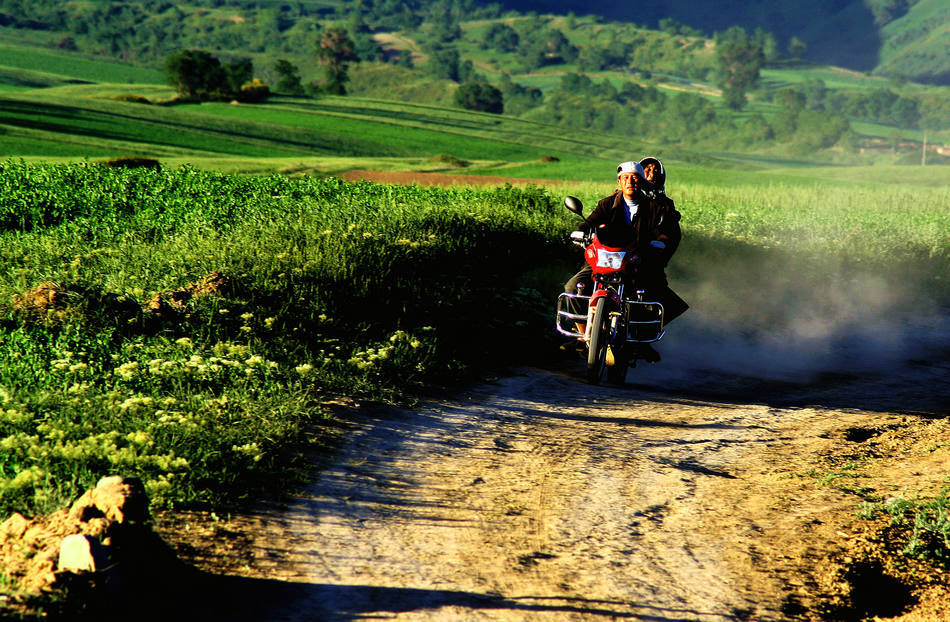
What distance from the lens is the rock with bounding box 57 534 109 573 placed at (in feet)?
12.3

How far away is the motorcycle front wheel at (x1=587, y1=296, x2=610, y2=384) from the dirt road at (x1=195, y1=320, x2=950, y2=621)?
1.96 feet

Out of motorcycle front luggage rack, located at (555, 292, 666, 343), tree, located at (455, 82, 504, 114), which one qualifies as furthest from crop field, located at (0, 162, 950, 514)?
tree, located at (455, 82, 504, 114)

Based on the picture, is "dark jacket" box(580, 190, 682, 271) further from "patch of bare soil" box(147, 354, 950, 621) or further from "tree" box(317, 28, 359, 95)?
"tree" box(317, 28, 359, 95)

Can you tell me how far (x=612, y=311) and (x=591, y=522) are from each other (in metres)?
3.98

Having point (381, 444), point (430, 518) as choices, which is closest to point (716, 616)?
point (430, 518)

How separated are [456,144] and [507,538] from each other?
8411cm

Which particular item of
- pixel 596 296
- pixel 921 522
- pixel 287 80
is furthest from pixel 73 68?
pixel 921 522

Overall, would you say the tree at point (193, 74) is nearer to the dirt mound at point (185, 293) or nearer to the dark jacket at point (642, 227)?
the dirt mound at point (185, 293)

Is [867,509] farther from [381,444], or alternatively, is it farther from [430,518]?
[381,444]

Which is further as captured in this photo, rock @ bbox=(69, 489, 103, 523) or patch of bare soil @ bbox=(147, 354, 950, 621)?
patch of bare soil @ bbox=(147, 354, 950, 621)

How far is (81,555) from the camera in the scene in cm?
377

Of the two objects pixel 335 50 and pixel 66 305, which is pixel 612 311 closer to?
pixel 66 305

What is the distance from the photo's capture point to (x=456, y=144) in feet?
286

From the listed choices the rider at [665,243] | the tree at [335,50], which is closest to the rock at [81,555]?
the rider at [665,243]
